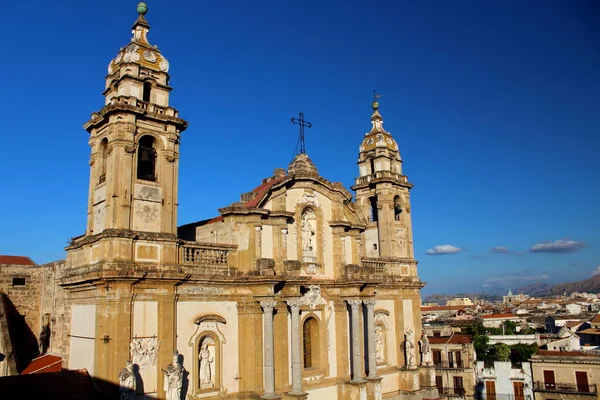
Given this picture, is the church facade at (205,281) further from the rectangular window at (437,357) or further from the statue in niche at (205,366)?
the rectangular window at (437,357)

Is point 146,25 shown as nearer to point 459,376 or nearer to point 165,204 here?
point 165,204

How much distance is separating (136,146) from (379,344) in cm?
1570

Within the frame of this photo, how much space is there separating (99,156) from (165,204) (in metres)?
3.19

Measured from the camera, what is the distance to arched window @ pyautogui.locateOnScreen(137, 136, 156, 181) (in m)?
19.1

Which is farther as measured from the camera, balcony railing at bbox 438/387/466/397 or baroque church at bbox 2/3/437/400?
balcony railing at bbox 438/387/466/397

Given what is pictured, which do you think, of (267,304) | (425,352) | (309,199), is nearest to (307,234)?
(309,199)

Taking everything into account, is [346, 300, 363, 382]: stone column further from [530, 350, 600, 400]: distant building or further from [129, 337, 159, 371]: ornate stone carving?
[530, 350, 600, 400]: distant building

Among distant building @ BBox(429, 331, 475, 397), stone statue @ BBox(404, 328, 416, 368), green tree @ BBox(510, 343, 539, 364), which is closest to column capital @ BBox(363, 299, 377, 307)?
stone statue @ BBox(404, 328, 416, 368)

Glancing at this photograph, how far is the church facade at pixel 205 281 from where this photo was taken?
57.0ft

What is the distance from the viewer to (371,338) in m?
24.8

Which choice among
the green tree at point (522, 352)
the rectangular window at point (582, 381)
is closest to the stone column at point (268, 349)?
the rectangular window at point (582, 381)

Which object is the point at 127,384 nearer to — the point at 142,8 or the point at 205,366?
the point at 205,366

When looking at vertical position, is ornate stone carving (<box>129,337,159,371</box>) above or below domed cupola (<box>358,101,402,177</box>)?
below

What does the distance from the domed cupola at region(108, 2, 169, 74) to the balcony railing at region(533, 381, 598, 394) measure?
34574mm
